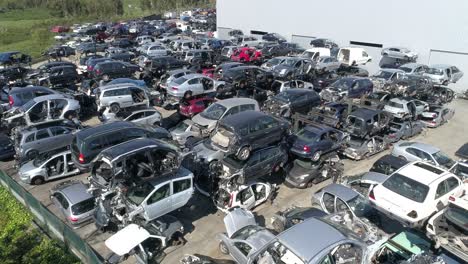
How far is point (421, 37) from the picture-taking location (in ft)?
97.3

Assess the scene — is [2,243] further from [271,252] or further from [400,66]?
[400,66]

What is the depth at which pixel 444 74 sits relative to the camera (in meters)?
26.0

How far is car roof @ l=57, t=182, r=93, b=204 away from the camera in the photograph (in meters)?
12.0

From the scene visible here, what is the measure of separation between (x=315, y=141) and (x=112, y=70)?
55.0ft

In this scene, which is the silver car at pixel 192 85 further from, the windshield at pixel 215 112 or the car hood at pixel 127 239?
the car hood at pixel 127 239

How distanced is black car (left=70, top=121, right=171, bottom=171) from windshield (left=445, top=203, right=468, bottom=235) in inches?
412

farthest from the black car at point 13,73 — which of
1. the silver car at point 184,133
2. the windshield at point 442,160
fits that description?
the windshield at point 442,160

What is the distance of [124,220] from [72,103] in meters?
11.0

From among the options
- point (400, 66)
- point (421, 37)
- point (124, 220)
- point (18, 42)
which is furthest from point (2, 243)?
point (18, 42)

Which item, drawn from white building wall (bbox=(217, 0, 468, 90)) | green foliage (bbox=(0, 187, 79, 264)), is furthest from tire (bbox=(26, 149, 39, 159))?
white building wall (bbox=(217, 0, 468, 90))

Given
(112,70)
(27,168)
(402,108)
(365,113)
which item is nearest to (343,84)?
(402,108)

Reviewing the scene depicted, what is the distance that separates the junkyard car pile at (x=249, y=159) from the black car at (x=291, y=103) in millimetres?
56

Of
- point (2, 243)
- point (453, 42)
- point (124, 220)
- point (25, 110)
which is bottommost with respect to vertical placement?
point (2, 243)

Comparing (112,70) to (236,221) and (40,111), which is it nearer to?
(40,111)
